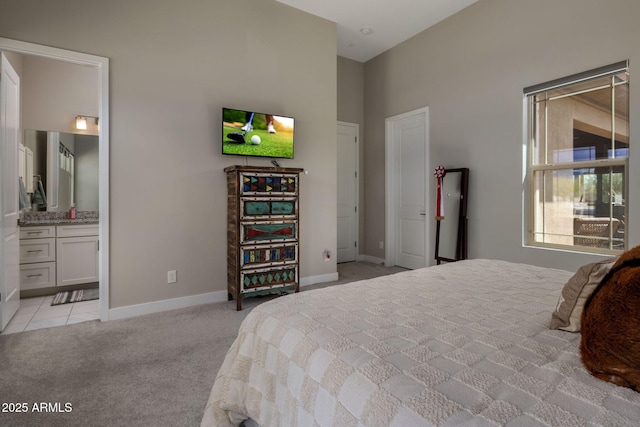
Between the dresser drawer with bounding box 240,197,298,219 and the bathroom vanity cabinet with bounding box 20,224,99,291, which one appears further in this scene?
the bathroom vanity cabinet with bounding box 20,224,99,291

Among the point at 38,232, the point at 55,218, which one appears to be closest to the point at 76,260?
the point at 38,232

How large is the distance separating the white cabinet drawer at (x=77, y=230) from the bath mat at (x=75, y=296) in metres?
0.69

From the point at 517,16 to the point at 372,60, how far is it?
234cm

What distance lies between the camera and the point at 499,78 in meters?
3.72

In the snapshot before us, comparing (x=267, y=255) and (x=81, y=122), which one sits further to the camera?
(x=81, y=122)

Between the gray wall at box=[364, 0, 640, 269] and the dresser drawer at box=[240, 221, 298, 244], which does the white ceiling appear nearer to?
the gray wall at box=[364, 0, 640, 269]

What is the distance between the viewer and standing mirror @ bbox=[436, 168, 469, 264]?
4020 millimetres

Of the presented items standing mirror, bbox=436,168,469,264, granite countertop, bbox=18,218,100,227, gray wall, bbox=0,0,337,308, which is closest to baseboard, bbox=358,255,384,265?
standing mirror, bbox=436,168,469,264

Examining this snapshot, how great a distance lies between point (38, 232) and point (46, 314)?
3.57 ft

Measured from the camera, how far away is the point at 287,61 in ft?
13.0

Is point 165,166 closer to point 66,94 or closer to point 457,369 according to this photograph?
point 66,94

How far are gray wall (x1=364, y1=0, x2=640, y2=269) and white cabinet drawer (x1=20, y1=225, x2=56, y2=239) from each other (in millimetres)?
4713

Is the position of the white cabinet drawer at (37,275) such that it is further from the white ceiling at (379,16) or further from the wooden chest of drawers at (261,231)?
the white ceiling at (379,16)

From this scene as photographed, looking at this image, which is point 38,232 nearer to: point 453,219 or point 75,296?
A: point 75,296
